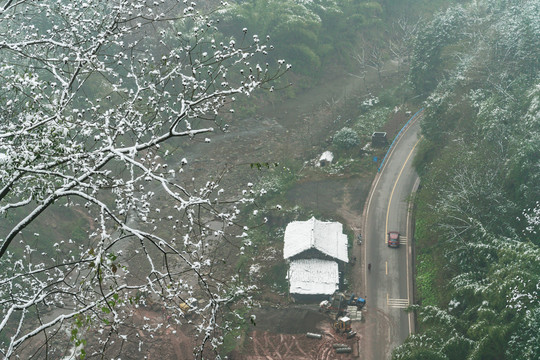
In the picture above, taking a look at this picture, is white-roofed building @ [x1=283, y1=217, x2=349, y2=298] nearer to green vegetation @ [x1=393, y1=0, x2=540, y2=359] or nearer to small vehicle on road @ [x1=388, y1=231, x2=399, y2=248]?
small vehicle on road @ [x1=388, y1=231, x2=399, y2=248]

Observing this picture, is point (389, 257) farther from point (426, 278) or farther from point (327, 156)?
point (327, 156)

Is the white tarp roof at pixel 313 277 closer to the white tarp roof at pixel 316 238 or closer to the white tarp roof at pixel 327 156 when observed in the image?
the white tarp roof at pixel 316 238

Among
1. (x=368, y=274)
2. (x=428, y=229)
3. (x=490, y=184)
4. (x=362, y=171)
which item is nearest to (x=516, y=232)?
(x=490, y=184)

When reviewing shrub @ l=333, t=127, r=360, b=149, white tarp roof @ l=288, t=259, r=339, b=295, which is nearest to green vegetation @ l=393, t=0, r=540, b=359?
white tarp roof @ l=288, t=259, r=339, b=295

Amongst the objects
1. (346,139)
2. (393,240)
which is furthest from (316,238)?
(346,139)

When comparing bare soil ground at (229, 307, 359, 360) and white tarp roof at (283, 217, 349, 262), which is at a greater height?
white tarp roof at (283, 217, 349, 262)

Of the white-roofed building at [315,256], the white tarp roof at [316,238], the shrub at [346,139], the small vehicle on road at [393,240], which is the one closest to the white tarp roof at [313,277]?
the white-roofed building at [315,256]
